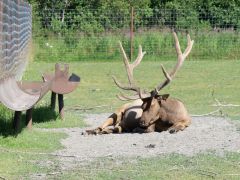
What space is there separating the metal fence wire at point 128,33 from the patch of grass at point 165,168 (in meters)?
17.6

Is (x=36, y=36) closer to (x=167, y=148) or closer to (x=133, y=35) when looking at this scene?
(x=133, y=35)

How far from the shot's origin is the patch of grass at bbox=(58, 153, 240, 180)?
7.42m

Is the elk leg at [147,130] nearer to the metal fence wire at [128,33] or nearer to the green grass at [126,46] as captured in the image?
the metal fence wire at [128,33]

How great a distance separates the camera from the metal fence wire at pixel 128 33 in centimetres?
2620

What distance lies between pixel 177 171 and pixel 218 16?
20.0 meters

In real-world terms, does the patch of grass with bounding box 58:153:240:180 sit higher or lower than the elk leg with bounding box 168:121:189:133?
higher

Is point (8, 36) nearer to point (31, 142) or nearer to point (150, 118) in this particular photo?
point (150, 118)

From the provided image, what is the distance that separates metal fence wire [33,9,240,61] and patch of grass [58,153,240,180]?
1765 centimetres

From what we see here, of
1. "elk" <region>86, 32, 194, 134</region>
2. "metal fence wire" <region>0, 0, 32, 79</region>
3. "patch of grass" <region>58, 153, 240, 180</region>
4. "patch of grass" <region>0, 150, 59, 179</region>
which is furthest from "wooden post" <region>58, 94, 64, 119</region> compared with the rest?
"patch of grass" <region>58, 153, 240, 180</region>

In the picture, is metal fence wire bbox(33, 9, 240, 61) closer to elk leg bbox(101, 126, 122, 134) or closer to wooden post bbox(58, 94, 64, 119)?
wooden post bbox(58, 94, 64, 119)

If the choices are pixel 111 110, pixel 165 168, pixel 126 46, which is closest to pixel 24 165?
pixel 165 168

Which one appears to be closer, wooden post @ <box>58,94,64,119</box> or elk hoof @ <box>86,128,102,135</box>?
elk hoof @ <box>86,128,102,135</box>

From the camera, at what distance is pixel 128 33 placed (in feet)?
87.7

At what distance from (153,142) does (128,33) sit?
17.2 metres
